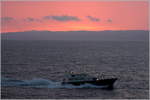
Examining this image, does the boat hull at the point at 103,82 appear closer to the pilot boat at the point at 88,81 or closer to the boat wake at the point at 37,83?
the pilot boat at the point at 88,81

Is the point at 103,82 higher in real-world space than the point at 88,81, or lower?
lower

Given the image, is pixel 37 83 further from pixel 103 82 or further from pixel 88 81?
pixel 103 82

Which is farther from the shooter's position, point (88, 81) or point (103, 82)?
point (88, 81)

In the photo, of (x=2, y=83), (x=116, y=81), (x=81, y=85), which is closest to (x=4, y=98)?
(x=2, y=83)

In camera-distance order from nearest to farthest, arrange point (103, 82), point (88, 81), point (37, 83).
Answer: point (103, 82) < point (88, 81) < point (37, 83)

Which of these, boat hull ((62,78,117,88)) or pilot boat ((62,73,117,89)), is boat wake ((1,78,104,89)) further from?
pilot boat ((62,73,117,89))

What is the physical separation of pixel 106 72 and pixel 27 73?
18.5 metres

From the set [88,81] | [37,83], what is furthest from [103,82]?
[37,83]

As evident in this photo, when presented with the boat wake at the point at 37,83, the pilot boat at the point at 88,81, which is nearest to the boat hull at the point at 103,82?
the pilot boat at the point at 88,81

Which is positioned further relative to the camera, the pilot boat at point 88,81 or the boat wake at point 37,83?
the pilot boat at point 88,81

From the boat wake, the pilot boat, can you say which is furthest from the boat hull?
the boat wake

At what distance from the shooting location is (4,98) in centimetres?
4919

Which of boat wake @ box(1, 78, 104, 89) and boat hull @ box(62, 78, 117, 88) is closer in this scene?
boat wake @ box(1, 78, 104, 89)

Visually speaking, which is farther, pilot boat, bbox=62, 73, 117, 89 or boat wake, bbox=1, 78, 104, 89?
pilot boat, bbox=62, 73, 117, 89
